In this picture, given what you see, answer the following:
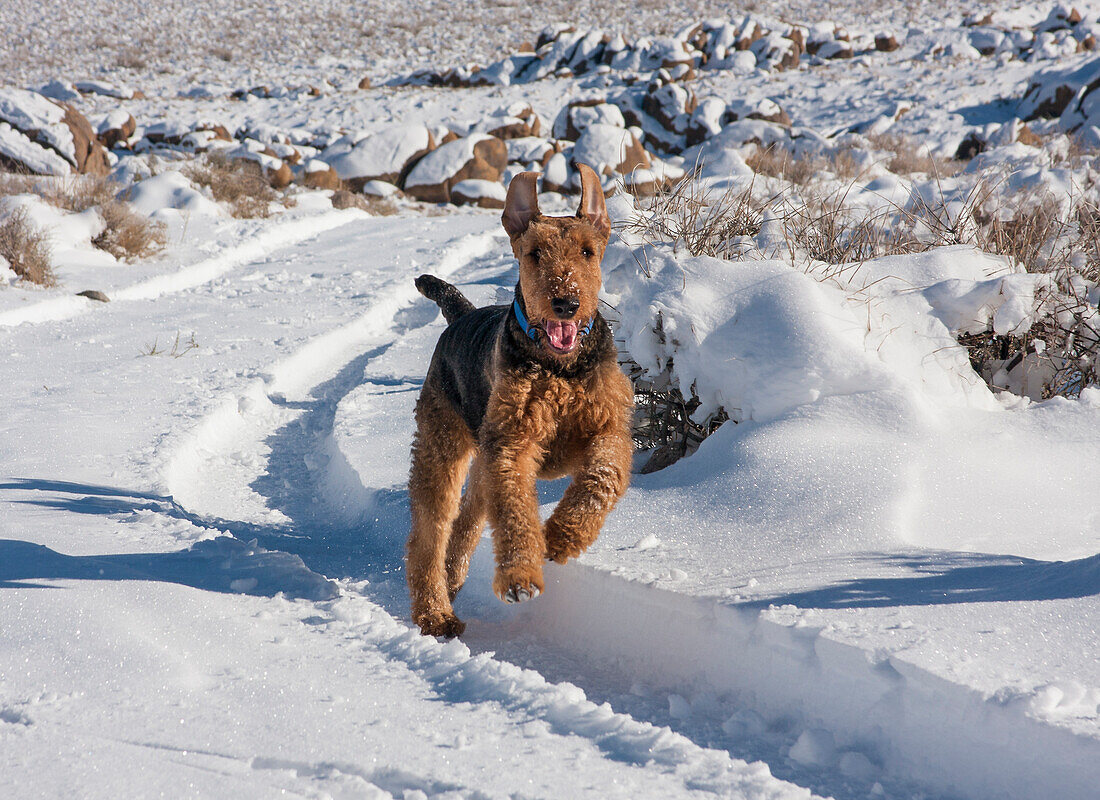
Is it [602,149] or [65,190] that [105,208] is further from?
[602,149]

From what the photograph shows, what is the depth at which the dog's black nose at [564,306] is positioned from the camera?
2.77 m

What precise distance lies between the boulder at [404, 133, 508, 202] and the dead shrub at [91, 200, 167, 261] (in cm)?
868

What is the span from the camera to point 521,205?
10.3ft

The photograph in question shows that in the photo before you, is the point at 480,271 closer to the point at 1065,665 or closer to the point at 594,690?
the point at 594,690

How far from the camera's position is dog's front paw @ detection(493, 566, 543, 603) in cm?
264

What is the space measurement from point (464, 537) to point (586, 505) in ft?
3.67

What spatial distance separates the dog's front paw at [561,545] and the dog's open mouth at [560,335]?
0.61m

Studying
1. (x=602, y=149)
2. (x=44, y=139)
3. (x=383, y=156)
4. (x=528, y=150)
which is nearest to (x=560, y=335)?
(x=602, y=149)

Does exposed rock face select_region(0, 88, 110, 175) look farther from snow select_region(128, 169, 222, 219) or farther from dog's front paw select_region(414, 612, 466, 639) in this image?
dog's front paw select_region(414, 612, 466, 639)

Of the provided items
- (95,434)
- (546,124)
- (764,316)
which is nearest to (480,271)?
(95,434)

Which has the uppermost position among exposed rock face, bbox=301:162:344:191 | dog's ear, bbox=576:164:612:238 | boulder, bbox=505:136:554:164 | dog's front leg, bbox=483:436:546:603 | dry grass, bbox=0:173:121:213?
dog's ear, bbox=576:164:612:238

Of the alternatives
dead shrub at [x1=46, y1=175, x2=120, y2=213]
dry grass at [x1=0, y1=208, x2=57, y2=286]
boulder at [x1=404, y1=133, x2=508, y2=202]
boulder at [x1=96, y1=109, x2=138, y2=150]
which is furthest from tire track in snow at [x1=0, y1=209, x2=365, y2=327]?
boulder at [x1=96, y1=109, x2=138, y2=150]

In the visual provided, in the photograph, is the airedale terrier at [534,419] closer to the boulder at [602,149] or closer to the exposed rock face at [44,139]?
the exposed rock face at [44,139]

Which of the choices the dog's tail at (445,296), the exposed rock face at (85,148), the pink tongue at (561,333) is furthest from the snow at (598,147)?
the pink tongue at (561,333)
